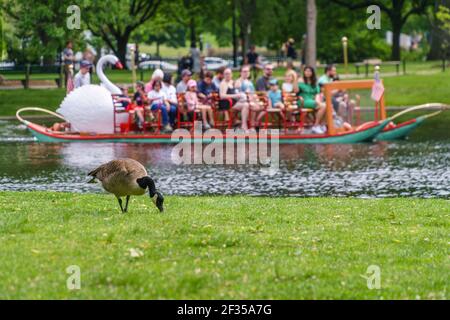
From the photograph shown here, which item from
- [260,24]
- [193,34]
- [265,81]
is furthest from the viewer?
[260,24]

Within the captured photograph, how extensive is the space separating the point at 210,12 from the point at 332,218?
50684 millimetres

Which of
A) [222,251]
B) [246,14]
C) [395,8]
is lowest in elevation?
[222,251]

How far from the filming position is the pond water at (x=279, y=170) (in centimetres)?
1870

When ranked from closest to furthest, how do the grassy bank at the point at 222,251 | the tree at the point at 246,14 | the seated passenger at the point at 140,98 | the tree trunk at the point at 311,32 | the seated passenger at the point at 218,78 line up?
the grassy bank at the point at 222,251, the seated passenger at the point at 140,98, the seated passenger at the point at 218,78, the tree trunk at the point at 311,32, the tree at the point at 246,14

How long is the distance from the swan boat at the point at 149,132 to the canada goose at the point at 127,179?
539 inches

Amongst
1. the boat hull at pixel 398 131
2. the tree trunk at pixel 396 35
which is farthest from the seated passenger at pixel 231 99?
the tree trunk at pixel 396 35

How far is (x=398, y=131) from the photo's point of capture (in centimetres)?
2794

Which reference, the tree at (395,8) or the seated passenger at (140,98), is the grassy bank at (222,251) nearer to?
the seated passenger at (140,98)

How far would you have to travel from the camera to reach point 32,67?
46.5 metres

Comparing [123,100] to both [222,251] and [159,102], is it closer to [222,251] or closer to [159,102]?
[159,102]

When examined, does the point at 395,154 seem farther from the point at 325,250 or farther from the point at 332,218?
the point at 325,250

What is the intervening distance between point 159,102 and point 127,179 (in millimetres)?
15534

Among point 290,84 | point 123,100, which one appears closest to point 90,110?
point 123,100

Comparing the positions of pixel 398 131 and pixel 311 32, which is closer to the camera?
pixel 398 131
